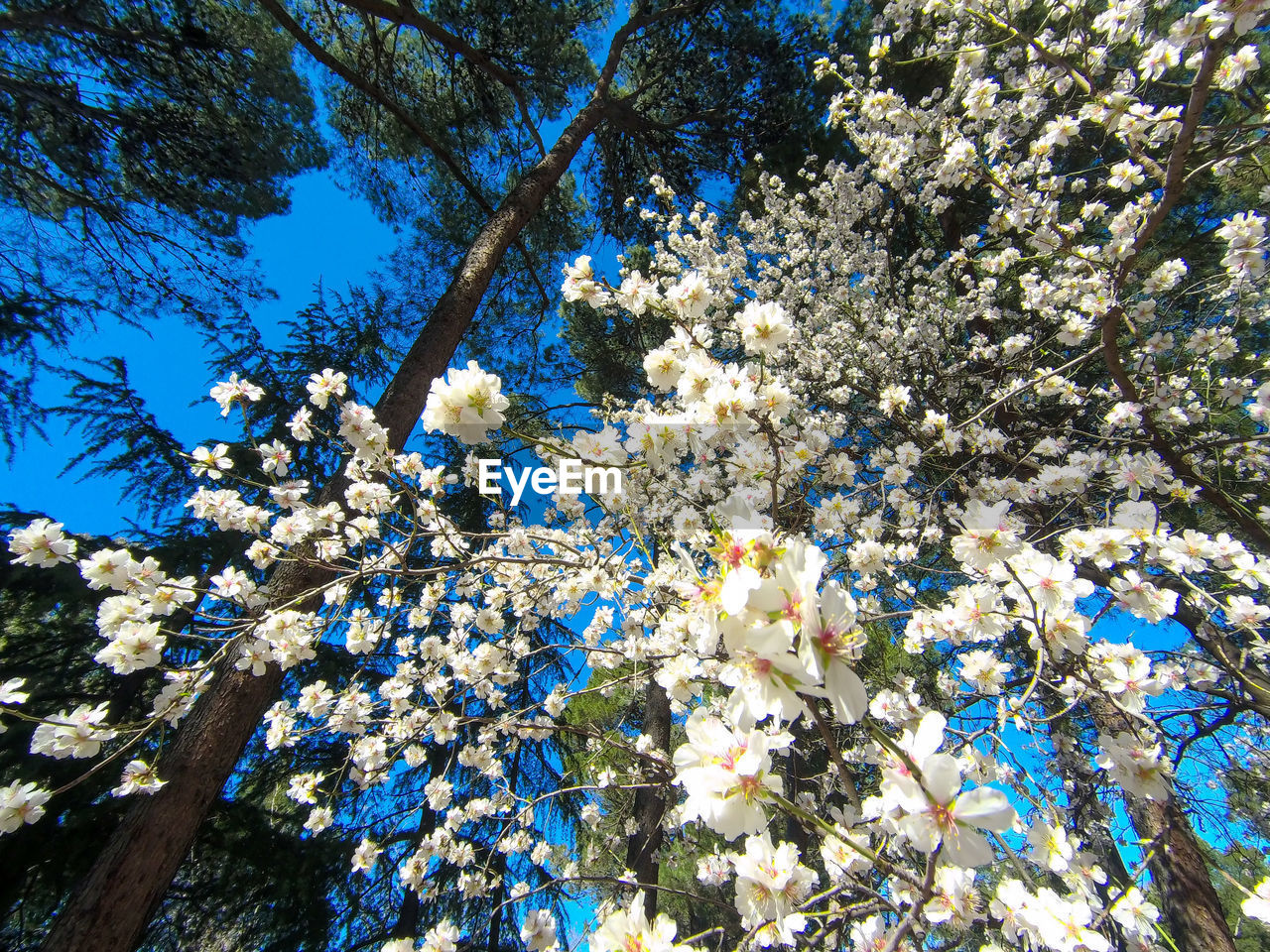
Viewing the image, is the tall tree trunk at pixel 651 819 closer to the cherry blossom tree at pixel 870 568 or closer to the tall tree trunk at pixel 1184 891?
the cherry blossom tree at pixel 870 568

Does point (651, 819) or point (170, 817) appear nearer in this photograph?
point (170, 817)

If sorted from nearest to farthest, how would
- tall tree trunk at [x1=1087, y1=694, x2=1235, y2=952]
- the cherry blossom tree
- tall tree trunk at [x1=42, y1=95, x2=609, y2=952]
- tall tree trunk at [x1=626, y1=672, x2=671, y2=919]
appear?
1. the cherry blossom tree
2. tall tree trunk at [x1=42, y1=95, x2=609, y2=952]
3. tall tree trunk at [x1=1087, y1=694, x2=1235, y2=952]
4. tall tree trunk at [x1=626, y1=672, x2=671, y2=919]

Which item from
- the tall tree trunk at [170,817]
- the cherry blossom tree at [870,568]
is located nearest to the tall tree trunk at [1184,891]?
the cherry blossom tree at [870,568]

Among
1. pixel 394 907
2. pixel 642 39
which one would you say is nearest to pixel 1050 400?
pixel 642 39

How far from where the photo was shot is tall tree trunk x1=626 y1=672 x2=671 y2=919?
3.45 metres

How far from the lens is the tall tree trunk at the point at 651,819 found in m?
3.45

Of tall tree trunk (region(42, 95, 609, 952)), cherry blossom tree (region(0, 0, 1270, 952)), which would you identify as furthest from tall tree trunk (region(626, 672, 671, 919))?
tall tree trunk (region(42, 95, 609, 952))

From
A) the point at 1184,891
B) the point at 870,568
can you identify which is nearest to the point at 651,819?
the point at 870,568

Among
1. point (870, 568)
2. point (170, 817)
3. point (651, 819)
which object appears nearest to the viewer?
point (170, 817)

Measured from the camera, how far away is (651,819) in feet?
12.6

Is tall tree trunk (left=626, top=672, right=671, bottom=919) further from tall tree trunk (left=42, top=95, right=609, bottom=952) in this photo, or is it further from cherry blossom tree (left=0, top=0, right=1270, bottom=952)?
tall tree trunk (left=42, top=95, right=609, bottom=952)

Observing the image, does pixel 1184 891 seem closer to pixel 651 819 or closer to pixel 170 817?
pixel 651 819

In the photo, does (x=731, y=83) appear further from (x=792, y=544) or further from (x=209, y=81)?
(x=792, y=544)

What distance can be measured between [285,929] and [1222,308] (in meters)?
7.75
